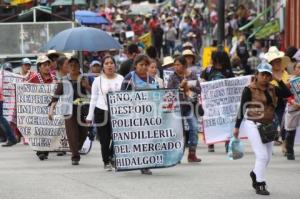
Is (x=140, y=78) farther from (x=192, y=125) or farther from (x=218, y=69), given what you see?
(x=218, y=69)

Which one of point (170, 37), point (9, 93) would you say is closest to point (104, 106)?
point (9, 93)

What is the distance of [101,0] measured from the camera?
57.2 m

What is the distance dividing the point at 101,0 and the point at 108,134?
44.7m

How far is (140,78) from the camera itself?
42.3 feet

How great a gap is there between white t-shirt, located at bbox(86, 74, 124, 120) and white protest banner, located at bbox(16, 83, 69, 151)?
6.83 feet

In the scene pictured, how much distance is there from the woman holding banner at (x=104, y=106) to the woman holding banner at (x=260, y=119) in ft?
8.15

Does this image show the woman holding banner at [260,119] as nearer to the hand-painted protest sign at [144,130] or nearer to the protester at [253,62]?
the hand-painted protest sign at [144,130]

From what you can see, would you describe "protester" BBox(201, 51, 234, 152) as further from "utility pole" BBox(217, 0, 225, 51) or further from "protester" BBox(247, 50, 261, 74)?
"protester" BBox(247, 50, 261, 74)

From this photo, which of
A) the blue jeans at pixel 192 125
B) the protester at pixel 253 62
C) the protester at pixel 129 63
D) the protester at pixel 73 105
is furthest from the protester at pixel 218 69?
the protester at pixel 253 62

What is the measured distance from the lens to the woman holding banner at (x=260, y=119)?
10.7 meters

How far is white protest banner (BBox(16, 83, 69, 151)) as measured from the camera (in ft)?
49.3

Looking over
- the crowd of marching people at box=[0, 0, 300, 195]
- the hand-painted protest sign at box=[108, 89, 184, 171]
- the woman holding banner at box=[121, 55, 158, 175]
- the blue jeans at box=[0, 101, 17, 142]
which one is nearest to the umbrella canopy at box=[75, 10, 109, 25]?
the crowd of marching people at box=[0, 0, 300, 195]

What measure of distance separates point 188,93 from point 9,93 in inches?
218

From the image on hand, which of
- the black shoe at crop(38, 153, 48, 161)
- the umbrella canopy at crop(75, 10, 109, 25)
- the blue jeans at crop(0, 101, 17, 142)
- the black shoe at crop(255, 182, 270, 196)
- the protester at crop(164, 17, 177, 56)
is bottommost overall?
the black shoe at crop(255, 182, 270, 196)
